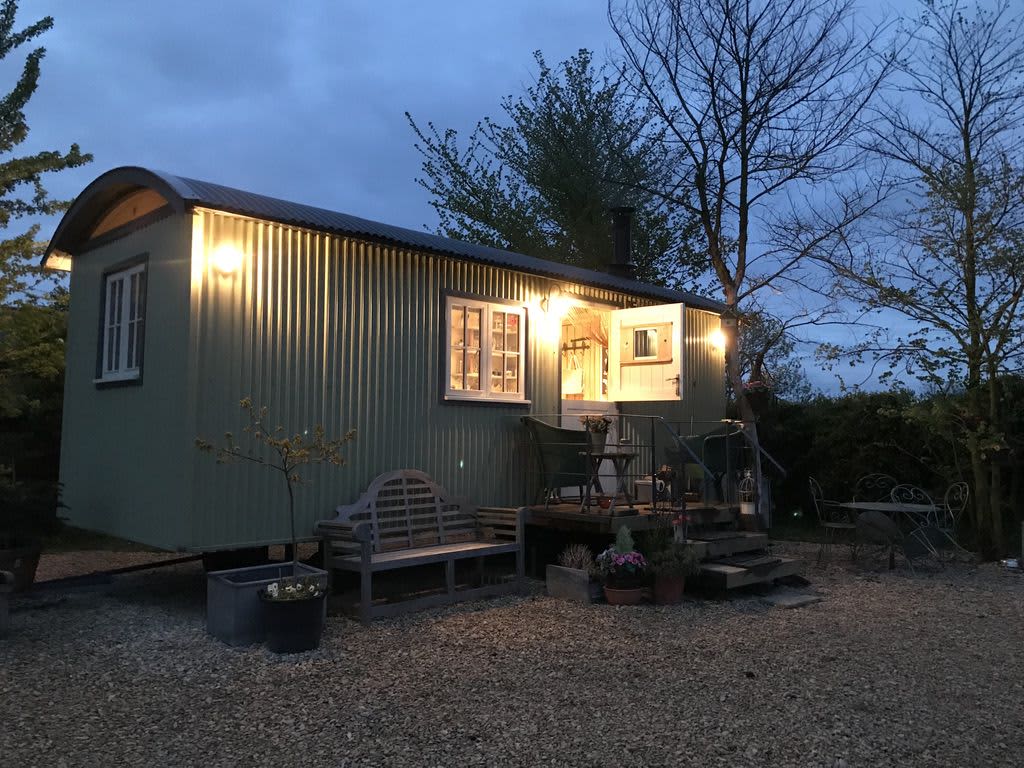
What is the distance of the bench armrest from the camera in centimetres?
590

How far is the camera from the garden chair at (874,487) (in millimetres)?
11166

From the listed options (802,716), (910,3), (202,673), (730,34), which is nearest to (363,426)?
(202,673)

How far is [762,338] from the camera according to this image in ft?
55.1

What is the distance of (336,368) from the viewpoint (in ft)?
21.8

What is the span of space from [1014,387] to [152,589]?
10218mm

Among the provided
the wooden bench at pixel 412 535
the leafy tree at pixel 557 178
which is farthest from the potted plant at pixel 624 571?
the leafy tree at pixel 557 178

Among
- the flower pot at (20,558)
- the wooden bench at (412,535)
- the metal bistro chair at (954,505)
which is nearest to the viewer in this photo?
the wooden bench at (412,535)

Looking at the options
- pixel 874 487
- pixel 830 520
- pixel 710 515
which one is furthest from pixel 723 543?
pixel 830 520

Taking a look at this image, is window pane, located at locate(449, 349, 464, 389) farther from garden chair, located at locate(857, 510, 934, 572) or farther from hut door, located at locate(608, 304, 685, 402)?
garden chair, located at locate(857, 510, 934, 572)

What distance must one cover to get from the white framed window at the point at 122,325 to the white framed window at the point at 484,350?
106 inches

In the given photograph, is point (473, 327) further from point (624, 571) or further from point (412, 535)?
point (624, 571)

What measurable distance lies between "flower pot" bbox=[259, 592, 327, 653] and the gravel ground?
0.13 m

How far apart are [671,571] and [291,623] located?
3.22m

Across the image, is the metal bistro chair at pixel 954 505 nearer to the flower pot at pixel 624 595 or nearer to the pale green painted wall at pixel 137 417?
the flower pot at pixel 624 595
